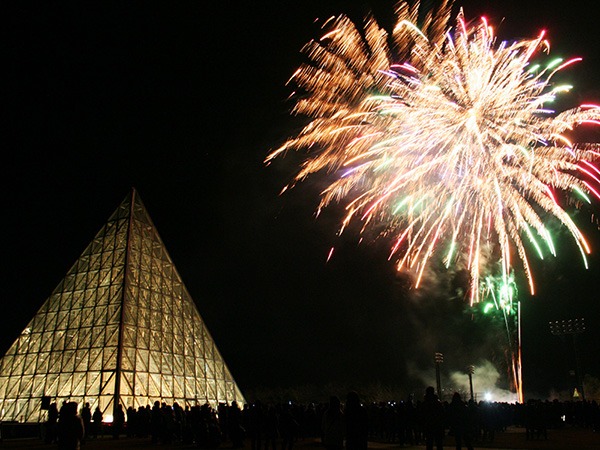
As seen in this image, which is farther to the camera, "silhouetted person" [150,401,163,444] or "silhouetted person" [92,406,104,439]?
"silhouetted person" [92,406,104,439]

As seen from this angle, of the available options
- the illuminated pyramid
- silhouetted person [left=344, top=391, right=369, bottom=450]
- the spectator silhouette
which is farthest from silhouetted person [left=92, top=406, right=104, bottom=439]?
silhouetted person [left=344, top=391, right=369, bottom=450]

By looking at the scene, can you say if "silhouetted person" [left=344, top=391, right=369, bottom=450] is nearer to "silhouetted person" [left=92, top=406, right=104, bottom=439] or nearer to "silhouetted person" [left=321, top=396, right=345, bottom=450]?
"silhouetted person" [left=321, top=396, right=345, bottom=450]

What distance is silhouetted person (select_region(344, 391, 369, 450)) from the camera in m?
6.34

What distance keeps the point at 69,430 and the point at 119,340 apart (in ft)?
55.3

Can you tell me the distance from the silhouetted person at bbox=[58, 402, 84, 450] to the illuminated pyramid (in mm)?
15618

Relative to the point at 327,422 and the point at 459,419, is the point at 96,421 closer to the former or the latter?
the point at 459,419

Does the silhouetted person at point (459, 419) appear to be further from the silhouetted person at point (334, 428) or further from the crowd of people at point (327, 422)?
the silhouetted person at point (334, 428)

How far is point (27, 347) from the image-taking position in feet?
84.9

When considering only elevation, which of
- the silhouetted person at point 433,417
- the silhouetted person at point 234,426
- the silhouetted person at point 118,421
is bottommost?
the silhouetted person at point 118,421

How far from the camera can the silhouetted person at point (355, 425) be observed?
6344 mm

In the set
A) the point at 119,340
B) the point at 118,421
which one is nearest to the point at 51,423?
the point at 118,421

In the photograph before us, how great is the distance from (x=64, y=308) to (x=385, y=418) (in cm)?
1719

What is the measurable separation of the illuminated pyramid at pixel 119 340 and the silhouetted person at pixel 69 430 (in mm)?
15618

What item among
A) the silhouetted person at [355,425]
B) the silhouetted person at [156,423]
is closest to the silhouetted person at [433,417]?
the silhouetted person at [355,425]
